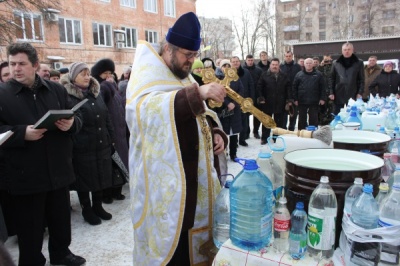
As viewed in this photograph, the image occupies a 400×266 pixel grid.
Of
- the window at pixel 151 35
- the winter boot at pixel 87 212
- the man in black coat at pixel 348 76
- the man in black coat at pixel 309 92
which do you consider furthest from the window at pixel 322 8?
the winter boot at pixel 87 212

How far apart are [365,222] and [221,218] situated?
72 centimetres

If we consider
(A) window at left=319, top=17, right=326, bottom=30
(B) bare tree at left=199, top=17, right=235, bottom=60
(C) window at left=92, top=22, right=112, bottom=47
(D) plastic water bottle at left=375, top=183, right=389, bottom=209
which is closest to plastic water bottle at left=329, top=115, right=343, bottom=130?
(D) plastic water bottle at left=375, top=183, right=389, bottom=209

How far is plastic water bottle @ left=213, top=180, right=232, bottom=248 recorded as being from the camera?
1.74 metres

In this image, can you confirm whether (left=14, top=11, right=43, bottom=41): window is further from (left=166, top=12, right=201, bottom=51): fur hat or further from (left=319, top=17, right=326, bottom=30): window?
(left=319, top=17, right=326, bottom=30): window

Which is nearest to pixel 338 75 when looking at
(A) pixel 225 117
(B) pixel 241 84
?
(B) pixel 241 84

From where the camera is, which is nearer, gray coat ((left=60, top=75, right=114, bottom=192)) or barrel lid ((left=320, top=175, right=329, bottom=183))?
barrel lid ((left=320, top=175, right=329, bottom=183))

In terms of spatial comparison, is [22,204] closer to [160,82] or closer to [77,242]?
[77,242]

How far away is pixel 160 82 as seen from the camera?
5.87 ft

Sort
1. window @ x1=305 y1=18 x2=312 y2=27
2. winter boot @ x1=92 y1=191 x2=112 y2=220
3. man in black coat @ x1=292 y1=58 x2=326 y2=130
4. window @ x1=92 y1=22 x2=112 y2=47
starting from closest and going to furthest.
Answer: winter boot @ x1=92 y1=191 x2=112 y2=220 < man in black coat @ x1=292 y1=58 x2=326 y2=130 < window @ x1=92 y1=22 x2=112 y2=47 < window @ x1=305 y1=18 x2=312 y2=27

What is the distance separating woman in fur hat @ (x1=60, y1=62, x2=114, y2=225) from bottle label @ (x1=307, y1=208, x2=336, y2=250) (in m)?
2.90

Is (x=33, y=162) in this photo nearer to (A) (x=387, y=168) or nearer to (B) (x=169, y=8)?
(A) (x=387, y=168)

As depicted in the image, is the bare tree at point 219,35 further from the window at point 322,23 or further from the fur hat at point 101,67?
the fur hat at point 101,67

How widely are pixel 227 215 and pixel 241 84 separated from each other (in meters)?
5.07

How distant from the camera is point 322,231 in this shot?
1.29m
